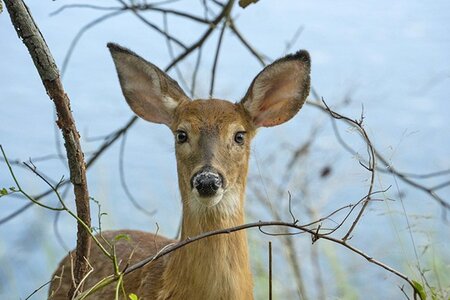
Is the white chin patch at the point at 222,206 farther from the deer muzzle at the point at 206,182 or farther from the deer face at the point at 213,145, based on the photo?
the deer muzzle at the point at 206,182

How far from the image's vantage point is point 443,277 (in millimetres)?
4961

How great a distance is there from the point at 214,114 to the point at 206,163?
1.43 ft

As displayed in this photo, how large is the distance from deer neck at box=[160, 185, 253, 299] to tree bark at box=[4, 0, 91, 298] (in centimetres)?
88

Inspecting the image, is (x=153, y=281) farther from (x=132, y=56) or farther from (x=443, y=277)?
(x=443, y=277)

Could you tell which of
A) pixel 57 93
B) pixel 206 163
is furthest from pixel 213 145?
pixel 57 93

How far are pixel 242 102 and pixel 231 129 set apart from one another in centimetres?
30

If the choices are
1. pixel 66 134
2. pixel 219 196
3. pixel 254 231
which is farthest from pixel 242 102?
pixel 254 231

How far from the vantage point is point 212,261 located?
4406mm

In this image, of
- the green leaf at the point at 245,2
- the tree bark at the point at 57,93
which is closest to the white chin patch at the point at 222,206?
the green leaf at the point at 245,2

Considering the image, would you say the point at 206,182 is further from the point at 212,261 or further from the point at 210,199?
the point at 212,261

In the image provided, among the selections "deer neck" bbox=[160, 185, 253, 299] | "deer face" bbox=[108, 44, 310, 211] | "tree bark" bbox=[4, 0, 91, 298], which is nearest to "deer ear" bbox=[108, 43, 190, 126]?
"deer face" bbox=[108, 44, 310, 211]

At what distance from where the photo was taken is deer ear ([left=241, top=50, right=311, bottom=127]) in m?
4.75

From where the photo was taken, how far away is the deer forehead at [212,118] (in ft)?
15.1

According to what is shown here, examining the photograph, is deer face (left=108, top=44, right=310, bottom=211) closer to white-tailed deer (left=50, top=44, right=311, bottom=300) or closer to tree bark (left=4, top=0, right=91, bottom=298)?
white-tailed deer (left=50, top=44, right=311, bottom=300)
